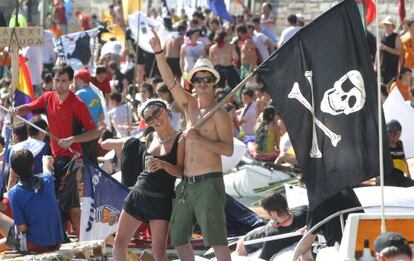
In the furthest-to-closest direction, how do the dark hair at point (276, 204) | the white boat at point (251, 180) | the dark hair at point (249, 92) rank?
1. the dark hair at point (249, 92)
2. the white boat at point (251, 180)
3. the dark hair at point (276, 204)

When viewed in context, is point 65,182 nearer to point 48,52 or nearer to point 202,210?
point 202,210

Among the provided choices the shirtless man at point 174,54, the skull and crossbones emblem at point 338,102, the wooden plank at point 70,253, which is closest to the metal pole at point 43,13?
the shirtless man at point 174,54

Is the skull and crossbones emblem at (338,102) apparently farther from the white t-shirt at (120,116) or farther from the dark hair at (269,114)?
the white t-shirt at (120,116)

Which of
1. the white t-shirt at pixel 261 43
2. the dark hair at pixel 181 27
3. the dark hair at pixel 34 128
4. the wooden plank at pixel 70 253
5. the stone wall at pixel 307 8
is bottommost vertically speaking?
the wooden plank at pixel 70 253

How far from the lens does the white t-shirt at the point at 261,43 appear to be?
22.1 m

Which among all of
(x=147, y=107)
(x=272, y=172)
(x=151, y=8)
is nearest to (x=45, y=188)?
(x=147, y=107)

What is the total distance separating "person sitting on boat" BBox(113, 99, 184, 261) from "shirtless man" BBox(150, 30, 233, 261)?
0.46ft

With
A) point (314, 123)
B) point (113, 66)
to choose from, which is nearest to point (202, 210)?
point (314, 123)

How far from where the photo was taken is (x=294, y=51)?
9.50 metres

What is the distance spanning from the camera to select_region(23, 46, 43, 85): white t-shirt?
21.8m

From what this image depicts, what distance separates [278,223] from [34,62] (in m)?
11.9

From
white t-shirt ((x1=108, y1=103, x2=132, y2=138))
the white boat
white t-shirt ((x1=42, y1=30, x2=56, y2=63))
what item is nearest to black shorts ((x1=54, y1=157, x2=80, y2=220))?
the white boat

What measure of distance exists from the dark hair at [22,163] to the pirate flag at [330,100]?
2171mm

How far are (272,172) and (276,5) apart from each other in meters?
12.6
